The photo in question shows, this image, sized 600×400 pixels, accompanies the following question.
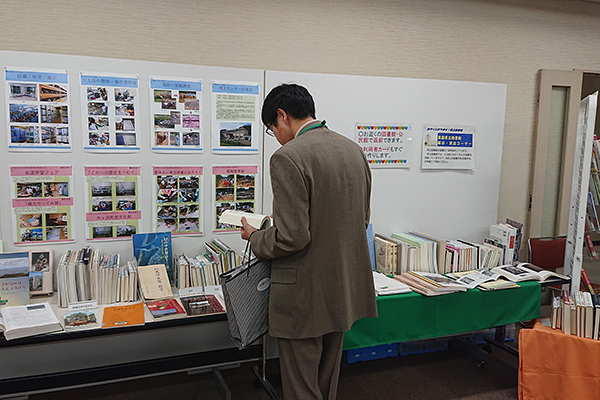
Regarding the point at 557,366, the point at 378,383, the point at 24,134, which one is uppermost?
the point at 24,134

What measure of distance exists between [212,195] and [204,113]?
0.51 m

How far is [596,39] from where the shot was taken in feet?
12.2

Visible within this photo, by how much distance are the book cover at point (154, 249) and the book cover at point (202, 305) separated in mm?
299

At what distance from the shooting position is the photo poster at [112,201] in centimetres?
259

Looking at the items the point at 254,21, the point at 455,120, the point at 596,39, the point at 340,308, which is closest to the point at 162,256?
the point at 340,308

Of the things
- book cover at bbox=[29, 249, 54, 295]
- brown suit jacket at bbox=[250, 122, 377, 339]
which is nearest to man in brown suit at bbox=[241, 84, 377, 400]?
brown suit jacket at bbox=[250, 122, 377, 339]

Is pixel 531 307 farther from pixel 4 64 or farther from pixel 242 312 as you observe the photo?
pixel 4 64

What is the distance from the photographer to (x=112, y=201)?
2629 mm

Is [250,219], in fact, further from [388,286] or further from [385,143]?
[385,143]

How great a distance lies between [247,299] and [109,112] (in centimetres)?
142

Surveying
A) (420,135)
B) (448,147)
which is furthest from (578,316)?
(420,135)

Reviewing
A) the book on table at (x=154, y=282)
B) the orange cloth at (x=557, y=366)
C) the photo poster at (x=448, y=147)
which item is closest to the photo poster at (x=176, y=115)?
the book on table at (x=154, y=282)

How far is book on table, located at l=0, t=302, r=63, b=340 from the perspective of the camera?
1.90m

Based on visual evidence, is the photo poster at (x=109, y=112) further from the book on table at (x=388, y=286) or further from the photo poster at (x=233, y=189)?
the book on table at (x=388, y=286)
